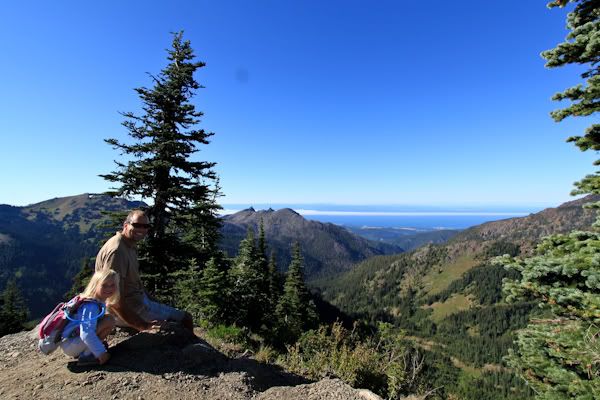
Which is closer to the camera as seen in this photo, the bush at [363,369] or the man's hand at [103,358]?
the man's hand at [103,358]

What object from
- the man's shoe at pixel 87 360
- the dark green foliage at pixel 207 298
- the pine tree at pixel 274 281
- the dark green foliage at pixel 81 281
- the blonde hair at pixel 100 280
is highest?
the blonde hair at pixel 100 280

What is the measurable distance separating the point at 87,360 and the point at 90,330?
537mm

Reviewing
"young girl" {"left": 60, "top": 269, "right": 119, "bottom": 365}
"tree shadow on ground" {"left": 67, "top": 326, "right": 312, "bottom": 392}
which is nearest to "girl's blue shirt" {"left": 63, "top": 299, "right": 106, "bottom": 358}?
"young girl" {"left": 60, "top": 269, "right": 119, "bottom": 365}

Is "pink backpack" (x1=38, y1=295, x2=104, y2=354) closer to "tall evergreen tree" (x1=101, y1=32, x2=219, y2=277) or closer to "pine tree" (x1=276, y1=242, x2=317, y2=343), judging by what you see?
"tall evergreen tree" (x1=101, y1=32, x2=219, y2=277)

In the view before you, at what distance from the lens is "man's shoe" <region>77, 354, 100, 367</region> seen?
193 inches

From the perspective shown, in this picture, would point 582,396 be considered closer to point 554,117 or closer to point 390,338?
point 390,338

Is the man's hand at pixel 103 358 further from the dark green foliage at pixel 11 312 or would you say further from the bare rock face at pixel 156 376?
the dark green foliage at pixel 11 312

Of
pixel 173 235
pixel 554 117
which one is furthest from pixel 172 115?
pixel 554 117

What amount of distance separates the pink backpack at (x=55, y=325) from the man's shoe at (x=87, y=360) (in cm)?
43

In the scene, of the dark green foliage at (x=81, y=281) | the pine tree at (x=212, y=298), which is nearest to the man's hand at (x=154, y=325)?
the pine tree at (x=212, y=298)

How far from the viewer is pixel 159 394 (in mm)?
4391

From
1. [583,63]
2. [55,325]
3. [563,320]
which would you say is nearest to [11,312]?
[55,325]

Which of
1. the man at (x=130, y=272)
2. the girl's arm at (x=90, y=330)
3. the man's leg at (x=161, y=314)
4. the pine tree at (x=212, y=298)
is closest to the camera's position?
the girl's arm at (x=90, y=330)

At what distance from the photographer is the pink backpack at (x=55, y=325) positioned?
488cm
